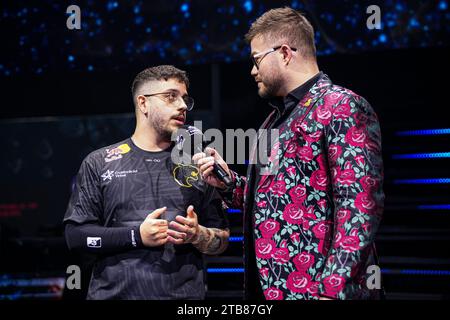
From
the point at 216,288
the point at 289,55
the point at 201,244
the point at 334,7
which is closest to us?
the point at 289,55

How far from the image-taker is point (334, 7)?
11.7 ft

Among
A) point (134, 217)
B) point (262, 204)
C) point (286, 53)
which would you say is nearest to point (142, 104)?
point (134, 217)

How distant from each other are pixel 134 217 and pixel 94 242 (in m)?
0.18

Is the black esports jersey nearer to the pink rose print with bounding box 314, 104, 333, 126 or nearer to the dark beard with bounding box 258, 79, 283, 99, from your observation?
the dark beard with bounding box 258, 79, 283, 99

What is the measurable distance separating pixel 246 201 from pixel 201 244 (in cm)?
38

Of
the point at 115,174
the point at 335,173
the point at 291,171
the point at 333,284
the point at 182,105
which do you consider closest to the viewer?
the point at 333,284

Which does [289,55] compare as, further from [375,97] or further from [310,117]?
[375,97]

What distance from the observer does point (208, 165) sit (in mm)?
2070

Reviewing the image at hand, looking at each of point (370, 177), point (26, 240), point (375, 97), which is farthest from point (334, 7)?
point (26, 240)

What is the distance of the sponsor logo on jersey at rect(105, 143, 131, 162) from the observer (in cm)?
233

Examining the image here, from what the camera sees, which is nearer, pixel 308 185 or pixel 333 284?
pixel 333 284

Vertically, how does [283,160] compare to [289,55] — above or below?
below

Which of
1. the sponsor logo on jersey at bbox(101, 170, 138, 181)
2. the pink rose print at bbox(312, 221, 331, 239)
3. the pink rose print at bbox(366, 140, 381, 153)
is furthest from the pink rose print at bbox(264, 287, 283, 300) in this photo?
the sponsor logo on jersey at bbox(101, 170, 138, 181)

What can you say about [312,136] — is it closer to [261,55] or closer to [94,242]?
[261,55]
